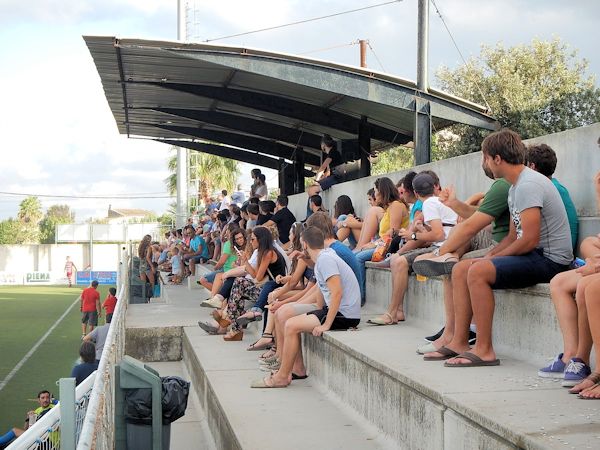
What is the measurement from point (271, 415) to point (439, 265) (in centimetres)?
162

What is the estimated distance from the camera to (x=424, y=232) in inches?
306

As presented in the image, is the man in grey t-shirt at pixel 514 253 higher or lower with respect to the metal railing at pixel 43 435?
higher

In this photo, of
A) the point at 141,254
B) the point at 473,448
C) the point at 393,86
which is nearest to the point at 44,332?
the point at 141,254

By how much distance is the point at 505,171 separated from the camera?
534 centimetres

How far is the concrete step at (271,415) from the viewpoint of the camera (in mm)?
5676

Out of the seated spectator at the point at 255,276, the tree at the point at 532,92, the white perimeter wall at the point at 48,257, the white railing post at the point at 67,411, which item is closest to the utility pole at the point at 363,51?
the tree at the point at 532,92

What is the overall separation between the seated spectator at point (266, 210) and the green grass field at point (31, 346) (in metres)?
4.90

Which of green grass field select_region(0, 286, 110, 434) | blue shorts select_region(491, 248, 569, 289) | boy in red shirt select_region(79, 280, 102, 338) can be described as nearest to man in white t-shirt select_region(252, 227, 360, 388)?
blue shorts select_region(491, 248, 569, 289)

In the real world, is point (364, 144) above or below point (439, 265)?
above

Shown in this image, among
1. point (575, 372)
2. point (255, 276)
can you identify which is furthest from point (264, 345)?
point (575, 372)

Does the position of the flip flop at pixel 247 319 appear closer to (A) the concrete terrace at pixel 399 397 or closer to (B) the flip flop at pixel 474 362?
(A) the concrete terrace at pixel 399 397

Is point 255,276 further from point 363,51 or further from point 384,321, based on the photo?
point 363,51

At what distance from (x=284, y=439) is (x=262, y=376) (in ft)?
8.54

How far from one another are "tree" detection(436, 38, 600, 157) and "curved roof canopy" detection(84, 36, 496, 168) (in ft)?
24.6
